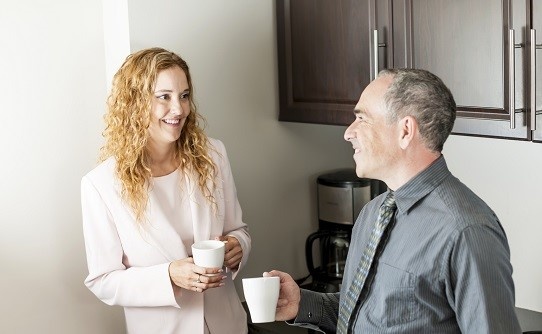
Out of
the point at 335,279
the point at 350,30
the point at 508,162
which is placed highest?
the point at 350,30

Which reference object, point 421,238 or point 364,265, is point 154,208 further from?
point 421,238

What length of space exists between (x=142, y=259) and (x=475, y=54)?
3.48 ft

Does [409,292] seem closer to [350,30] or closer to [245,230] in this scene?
[245,230]

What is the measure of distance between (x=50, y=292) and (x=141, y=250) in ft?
1.32

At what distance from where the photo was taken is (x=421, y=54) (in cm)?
252

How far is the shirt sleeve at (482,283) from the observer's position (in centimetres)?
154

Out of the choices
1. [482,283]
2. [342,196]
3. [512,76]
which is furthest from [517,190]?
[482,283]

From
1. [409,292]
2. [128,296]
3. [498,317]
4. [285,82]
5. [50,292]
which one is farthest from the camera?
[285,82]

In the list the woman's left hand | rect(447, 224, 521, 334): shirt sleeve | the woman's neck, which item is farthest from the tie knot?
the woman's neck

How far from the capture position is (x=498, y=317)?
60.7 inches

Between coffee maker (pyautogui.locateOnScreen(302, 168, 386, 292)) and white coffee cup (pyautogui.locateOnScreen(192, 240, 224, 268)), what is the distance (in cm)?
84

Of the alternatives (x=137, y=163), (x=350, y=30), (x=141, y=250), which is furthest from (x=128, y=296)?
(x=350, y=30)

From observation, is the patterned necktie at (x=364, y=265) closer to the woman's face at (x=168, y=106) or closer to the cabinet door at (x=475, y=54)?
the cabinet door at (x=475, y=54)

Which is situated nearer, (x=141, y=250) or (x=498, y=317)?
(x=498, y=317)
